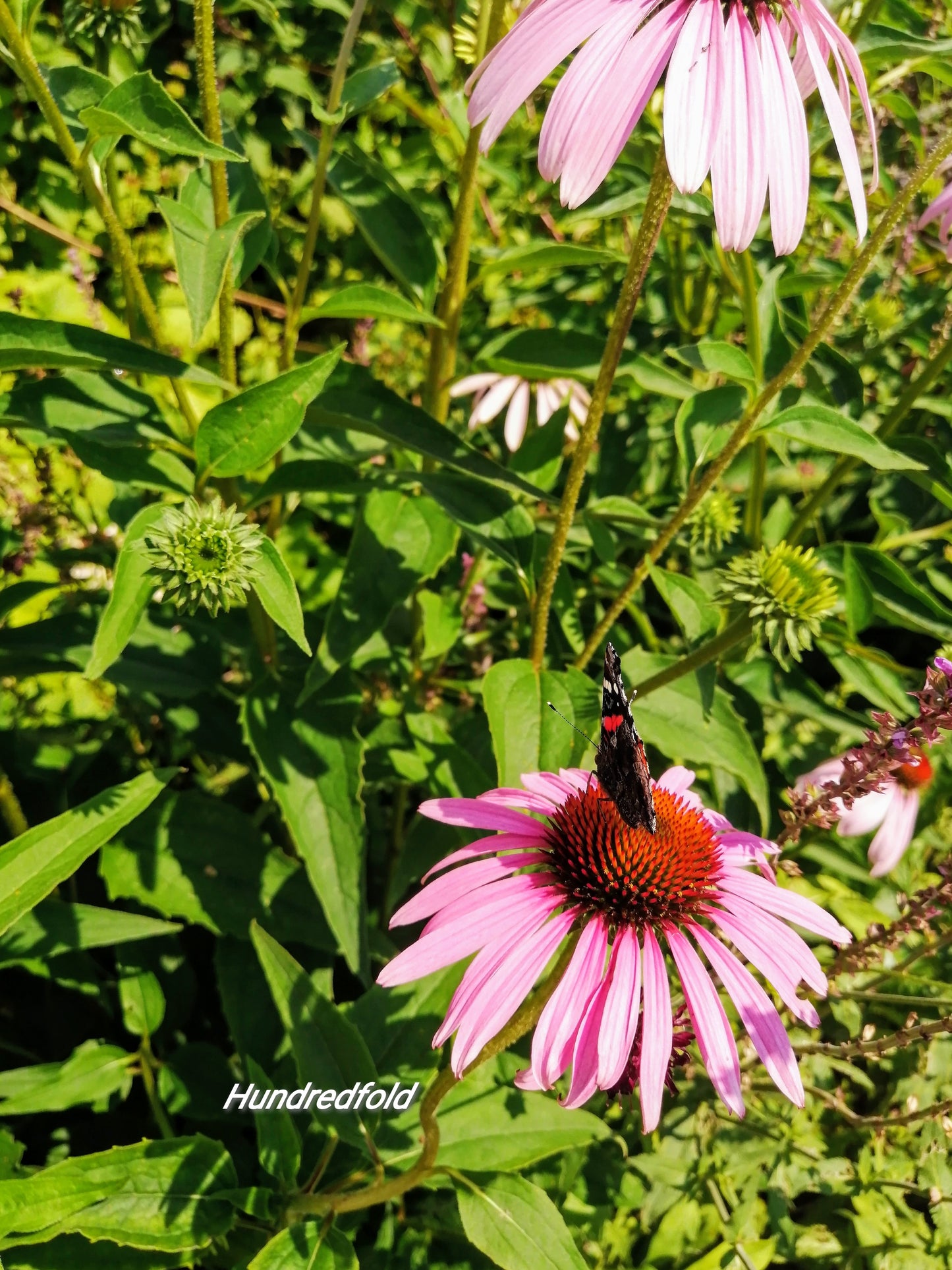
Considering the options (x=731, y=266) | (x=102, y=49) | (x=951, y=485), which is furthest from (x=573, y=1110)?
(x=102, y=49)

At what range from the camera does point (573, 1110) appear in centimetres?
126

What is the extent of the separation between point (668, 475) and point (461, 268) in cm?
84

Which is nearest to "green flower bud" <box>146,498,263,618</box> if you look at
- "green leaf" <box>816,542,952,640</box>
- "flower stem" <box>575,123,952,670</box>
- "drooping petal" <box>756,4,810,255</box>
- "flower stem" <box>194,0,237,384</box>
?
"flower stem" <box>194,0,237,384</box>

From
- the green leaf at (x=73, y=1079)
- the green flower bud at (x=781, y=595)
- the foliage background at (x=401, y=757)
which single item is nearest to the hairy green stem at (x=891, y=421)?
the foliage background at (x=401, y=757)

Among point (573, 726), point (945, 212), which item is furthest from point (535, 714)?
point (945, 212)

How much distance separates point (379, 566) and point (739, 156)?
68cm

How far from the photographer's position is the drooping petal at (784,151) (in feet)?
2.76

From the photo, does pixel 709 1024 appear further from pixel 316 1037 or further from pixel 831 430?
pixel 831 430

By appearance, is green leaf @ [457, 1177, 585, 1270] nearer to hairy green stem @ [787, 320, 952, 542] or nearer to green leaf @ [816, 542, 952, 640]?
green leaf @ [816, 542, 952, 640]

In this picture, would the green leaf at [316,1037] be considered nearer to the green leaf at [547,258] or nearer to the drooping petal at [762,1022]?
the drooping petal at [762,1022]

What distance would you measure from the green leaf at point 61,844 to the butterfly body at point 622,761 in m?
0.56

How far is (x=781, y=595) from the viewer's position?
3.88 feet

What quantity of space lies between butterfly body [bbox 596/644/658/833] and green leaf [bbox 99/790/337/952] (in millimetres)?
620

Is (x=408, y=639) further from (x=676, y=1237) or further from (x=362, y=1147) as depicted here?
(x=676, y=1237)
